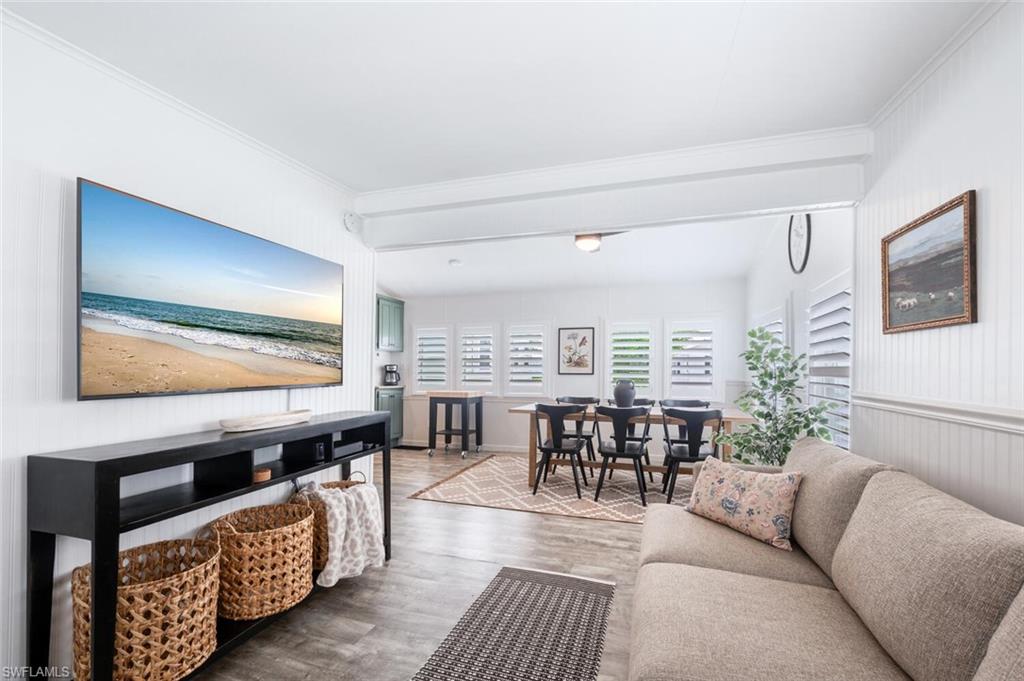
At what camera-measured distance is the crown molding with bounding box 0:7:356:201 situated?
70.3 inches

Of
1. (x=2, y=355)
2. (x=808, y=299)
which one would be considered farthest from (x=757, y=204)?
(x=2, y=355)

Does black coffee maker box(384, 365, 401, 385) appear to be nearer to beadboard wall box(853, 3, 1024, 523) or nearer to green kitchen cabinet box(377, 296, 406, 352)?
green kitchen cabinet box(377, 296, 406, 352)

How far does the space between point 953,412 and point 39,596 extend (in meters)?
3.42

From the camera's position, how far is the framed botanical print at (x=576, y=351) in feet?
21.3

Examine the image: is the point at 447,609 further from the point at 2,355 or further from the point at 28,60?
the point at 28,60

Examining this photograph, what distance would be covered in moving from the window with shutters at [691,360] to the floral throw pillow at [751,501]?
3685 millimetres

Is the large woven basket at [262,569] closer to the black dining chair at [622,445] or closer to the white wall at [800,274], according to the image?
the black dining chair at [622,445]

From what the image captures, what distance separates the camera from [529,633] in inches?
89.1

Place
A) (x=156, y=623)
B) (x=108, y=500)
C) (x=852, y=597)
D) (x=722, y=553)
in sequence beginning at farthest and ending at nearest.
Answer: (x=722, y=553), (x=156, y=623), (x=108, y=500), (x=852, y=597)

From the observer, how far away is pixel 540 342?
673cm

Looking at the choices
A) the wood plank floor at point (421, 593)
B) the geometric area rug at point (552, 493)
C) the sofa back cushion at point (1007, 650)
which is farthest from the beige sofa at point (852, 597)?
the geometric area rug at point (552, 493)

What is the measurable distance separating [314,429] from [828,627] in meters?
2.30

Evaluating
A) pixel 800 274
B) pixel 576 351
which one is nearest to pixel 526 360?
pixel 576 351

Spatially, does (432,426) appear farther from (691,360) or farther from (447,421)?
(691,360)
